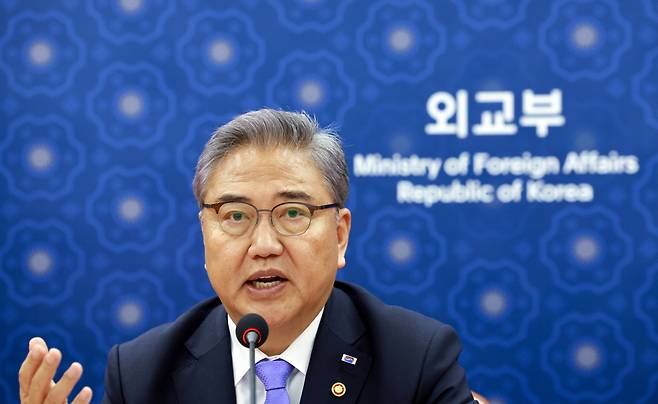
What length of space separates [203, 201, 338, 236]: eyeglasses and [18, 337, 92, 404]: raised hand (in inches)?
14.5

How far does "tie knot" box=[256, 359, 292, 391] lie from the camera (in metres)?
1.43

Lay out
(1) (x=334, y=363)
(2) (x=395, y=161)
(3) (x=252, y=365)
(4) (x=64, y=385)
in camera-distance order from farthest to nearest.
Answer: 1. (2) (x=395, y=161)
2. (1) (x=334, y=363)
3. (4) (x=64, y=385)
4. (3) (x=252, y=365)

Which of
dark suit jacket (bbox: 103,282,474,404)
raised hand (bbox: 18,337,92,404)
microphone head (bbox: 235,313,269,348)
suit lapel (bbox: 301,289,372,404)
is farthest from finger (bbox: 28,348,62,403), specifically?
suit lapel (bbox: 301,289,372,404)

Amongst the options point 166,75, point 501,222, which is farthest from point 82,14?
point 501,222

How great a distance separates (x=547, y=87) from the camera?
2.65m

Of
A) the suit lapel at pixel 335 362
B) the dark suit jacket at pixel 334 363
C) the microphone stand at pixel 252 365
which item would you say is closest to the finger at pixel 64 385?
the dark suit jacket at pixel 334 363

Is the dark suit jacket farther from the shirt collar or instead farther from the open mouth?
the open mouth

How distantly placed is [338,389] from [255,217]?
0.38 metres

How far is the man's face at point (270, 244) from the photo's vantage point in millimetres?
1369

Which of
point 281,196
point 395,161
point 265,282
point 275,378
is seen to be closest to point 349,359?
point 275,378

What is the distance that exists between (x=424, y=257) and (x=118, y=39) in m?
1.40

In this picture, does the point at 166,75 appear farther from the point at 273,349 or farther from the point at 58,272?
the point at 273,349

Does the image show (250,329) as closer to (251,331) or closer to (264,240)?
(251,331)

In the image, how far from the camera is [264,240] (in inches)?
53.1
